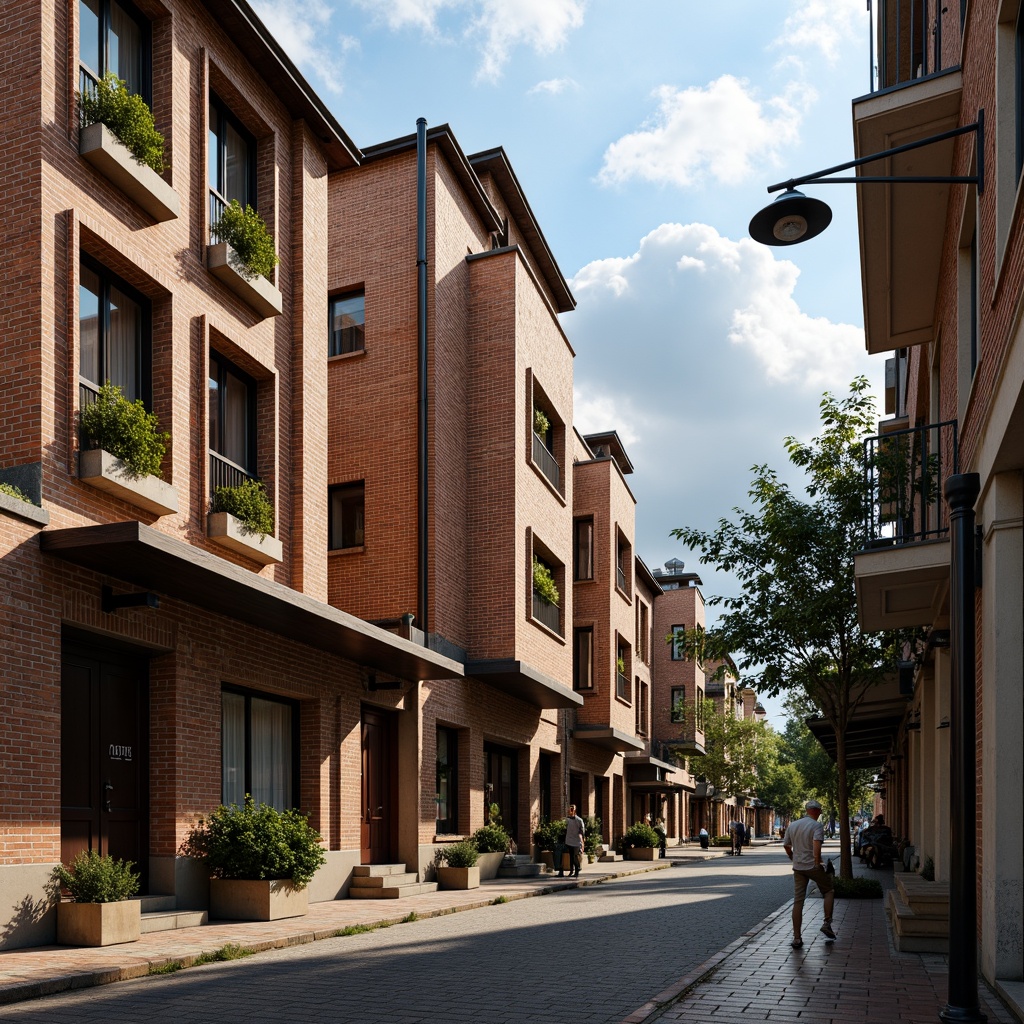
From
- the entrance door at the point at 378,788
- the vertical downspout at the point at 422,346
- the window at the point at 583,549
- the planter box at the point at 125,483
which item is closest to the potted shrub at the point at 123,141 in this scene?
the planter box at the point at 125,483

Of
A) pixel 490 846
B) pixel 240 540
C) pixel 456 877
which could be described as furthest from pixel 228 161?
pixel 490 846

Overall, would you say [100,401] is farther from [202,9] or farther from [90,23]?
[202,9]

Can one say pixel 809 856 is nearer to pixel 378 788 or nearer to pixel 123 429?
pixel 123 429

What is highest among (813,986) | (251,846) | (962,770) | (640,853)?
(962,770)

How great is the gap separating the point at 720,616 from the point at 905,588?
8450 mm

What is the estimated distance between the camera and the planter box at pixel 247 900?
13680mm

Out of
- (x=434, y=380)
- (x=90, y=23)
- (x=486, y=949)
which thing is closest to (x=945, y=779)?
(x=486, y=949)

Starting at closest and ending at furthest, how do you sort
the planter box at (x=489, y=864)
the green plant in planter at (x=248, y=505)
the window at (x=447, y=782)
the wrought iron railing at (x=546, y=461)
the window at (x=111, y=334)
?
the window at (x=111, y=334) < the green plant in planter at (x=248, y=505) < the planter box at (x=489, y=864) < the window at (x=447, y=782) < the wrought iron railing at (x=546, y=461)

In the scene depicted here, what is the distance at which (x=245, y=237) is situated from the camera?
52.4 ft

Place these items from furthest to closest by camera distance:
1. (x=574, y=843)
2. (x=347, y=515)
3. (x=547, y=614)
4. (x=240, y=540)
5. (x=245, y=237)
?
(x=547, y=614) < (x=574, y=843) < (x=347, y=515) < (x=245, y=237) < (x=240, y=540)

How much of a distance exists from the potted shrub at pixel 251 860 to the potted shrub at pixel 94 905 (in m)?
2.22

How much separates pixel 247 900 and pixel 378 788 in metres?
6.78

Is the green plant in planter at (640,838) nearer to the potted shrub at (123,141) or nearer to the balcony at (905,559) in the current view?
the balcony at (905,559)

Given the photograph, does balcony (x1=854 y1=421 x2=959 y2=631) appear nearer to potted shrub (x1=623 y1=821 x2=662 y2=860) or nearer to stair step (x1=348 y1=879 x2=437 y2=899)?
stair step (x1=348 y1=879 x2=437 y2=899)
